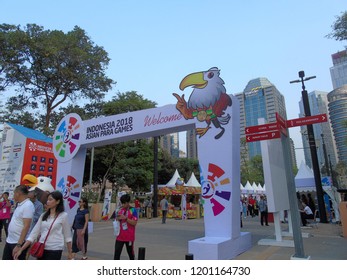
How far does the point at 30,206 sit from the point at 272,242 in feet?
23.8

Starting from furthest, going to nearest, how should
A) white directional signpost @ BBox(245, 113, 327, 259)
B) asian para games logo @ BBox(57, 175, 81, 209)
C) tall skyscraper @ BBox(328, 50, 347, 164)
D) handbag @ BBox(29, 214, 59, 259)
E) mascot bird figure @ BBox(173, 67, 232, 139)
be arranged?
tall skyscraper @ BBox(328, 50, 347, 164), asian para games logo @ BBox(57, 175, 81, 209), mascot bird figure @ BBox(173, 67, 232, 139), white directional signpost @ BBox(245, 113, 327, 259), handbag @ BBox(29, 214, 59, 259)

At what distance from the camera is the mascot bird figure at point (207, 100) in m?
7.29

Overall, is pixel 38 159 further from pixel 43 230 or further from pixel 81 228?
pixel 43 230

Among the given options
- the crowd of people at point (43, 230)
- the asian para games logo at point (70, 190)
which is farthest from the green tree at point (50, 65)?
the crowd of people at point (43, 230)

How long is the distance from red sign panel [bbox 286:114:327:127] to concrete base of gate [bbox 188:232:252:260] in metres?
2.98

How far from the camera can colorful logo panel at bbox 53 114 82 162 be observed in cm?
1002

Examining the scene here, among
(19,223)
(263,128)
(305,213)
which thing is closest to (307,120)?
(263,128)

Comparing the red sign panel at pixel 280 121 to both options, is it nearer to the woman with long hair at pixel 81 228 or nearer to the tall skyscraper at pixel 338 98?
the woman with long hair at pixel 81 228

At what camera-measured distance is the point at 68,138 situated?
10289mm

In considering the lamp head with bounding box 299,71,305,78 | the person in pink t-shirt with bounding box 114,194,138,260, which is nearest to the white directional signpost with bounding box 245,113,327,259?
the person in pink t-shirt with bounding box 114,194,138,260

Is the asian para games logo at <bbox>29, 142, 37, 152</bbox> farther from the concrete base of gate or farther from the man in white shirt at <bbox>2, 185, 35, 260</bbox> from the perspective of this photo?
the man in white shirt at <bbox>2, 185, 35, 260</bbox>

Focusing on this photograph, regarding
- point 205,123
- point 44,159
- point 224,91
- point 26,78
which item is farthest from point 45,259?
point 26,78

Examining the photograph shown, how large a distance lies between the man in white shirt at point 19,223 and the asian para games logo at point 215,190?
14.1ft

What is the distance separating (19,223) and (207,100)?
5.16 m
